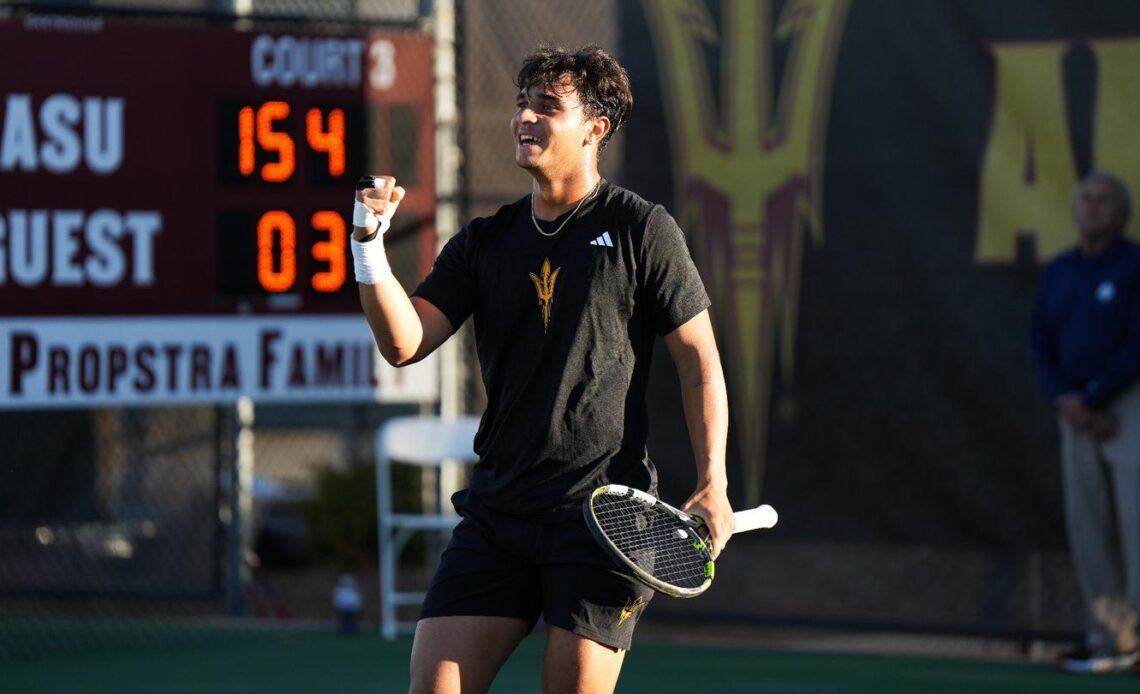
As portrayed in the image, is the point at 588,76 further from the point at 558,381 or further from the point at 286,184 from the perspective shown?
the point at 286,184

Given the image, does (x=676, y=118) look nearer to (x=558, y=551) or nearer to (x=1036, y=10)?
(x=1036, y=10)

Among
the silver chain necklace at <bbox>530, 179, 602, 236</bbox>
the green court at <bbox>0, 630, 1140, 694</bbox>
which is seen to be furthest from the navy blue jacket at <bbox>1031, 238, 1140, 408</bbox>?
the silver chain necklace at <bbox>530, 179, 602, 236</bbox>

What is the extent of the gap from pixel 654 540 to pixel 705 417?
1.02 ft

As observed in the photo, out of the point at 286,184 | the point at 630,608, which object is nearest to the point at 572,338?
the point at 630,608

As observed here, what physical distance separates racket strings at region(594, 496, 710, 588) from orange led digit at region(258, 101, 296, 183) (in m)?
4.80

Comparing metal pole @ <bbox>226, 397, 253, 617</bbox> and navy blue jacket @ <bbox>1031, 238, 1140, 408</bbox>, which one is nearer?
navy blue jacket @ <bbox>1031, 238, 1140, 408</bbox>

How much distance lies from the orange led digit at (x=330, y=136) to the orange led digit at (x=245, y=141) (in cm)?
26

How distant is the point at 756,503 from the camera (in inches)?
333

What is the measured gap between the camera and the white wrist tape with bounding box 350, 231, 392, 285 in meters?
3.88

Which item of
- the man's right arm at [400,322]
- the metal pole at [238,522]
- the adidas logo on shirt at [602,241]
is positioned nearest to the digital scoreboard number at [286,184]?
the metal pole at [238,522]

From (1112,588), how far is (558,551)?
14.0 feet

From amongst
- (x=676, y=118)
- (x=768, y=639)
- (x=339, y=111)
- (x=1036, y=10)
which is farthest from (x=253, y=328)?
(x=1036, y=10)

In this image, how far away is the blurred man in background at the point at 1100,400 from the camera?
7465 mm

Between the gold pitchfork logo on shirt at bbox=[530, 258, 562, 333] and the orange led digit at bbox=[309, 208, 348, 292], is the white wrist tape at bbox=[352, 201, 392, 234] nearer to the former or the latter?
the gold pitchfork logo on shirt at bbox=[530, 258, 562, 333]
